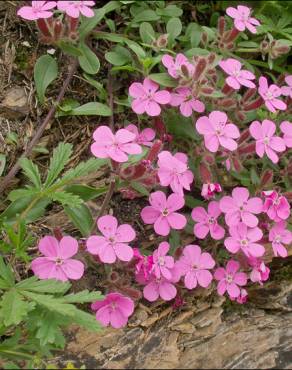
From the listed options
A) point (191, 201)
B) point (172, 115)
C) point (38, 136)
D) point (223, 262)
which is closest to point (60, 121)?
point (38, 136)

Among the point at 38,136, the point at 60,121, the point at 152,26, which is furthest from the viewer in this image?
the point at 152,26

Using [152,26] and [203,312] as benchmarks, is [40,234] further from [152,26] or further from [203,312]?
[152,26]

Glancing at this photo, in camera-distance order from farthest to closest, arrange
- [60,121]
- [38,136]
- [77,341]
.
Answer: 1. [60,121]
2. [38,136]
3. [77,341]

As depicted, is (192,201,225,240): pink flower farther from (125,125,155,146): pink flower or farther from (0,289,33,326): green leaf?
(0,289,33,326): green leaf

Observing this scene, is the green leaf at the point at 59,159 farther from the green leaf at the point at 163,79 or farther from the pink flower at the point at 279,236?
the pink flower at the point at 279,236

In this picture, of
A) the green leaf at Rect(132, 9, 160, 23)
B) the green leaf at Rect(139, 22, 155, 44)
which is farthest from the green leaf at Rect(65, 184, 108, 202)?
the green leaf at Rect(132, 9, 160, 23)

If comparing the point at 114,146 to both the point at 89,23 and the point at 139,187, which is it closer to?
the point at 139,187

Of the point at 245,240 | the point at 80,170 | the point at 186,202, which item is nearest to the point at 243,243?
the point at 245,240
